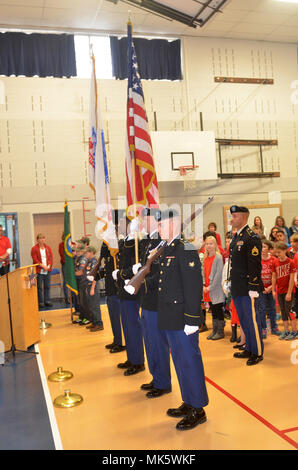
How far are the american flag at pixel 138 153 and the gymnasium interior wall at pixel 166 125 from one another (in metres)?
6.99

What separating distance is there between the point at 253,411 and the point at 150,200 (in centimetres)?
242

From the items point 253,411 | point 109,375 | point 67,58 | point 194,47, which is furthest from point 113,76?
point 253,411

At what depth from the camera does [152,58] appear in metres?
12.3

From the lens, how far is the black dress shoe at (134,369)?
471 centimetres

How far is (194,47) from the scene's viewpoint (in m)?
12.5

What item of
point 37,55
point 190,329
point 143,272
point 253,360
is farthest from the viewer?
point 37,55

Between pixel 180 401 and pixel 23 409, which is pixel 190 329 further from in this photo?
pixel 23 409

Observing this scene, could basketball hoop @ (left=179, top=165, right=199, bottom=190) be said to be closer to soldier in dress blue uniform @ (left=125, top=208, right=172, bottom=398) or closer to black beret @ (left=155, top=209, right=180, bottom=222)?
soldier in dress blue uniform @ (left=125, top=208, right=172, bottom=398)

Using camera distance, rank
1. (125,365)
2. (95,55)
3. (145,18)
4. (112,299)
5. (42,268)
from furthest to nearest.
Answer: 1. (95,55)
2. (145,18)
3. (42,268)
4. (112,299)
5. (125,365)

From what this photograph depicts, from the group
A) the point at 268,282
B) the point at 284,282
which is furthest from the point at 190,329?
the point at 268,282

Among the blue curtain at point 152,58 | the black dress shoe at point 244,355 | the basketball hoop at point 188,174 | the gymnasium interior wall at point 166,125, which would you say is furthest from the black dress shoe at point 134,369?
the blue curtain at point 152,58

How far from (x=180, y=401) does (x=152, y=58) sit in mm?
10879
